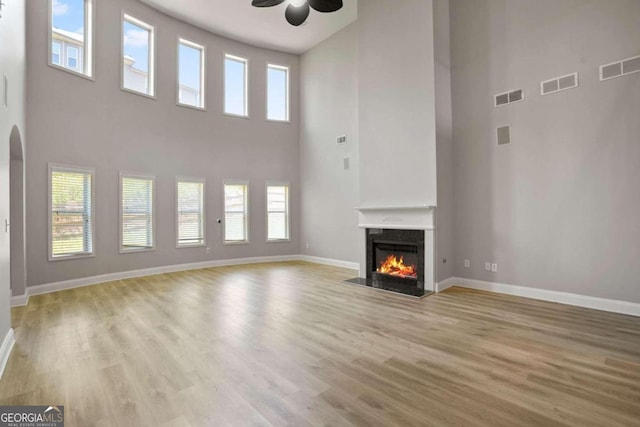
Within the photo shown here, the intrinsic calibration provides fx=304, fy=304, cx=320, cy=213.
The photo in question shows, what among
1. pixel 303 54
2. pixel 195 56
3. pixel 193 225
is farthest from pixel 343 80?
pixel 193 225

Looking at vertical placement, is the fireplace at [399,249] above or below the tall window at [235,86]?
below

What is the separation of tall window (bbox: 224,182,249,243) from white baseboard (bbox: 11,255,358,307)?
617 mm

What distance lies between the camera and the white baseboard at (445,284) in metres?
5.02

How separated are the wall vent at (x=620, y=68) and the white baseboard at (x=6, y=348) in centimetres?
718

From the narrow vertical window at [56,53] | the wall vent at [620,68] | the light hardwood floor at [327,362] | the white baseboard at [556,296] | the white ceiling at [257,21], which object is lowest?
the light hardwood floor at [327,362]

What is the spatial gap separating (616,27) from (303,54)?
676 centimetres

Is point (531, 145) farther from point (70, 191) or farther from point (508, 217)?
point (70, 191)

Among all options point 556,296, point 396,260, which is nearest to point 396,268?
point 396,260

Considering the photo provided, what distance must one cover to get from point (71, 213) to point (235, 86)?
4.85 m

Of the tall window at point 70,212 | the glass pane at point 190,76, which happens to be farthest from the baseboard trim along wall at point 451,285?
the glass pane at point 190,76

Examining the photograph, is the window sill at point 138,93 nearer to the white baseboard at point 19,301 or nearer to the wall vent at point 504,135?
the white baseboard at point 19,301

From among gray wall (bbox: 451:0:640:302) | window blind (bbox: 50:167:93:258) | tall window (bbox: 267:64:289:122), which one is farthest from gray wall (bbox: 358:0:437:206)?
window blind (bbox: 50:167:93:258)

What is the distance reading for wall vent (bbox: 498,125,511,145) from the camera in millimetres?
4797

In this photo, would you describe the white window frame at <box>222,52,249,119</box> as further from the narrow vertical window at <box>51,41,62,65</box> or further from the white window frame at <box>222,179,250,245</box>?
the narrow vertical window at <box>51,41,62,65</box>
